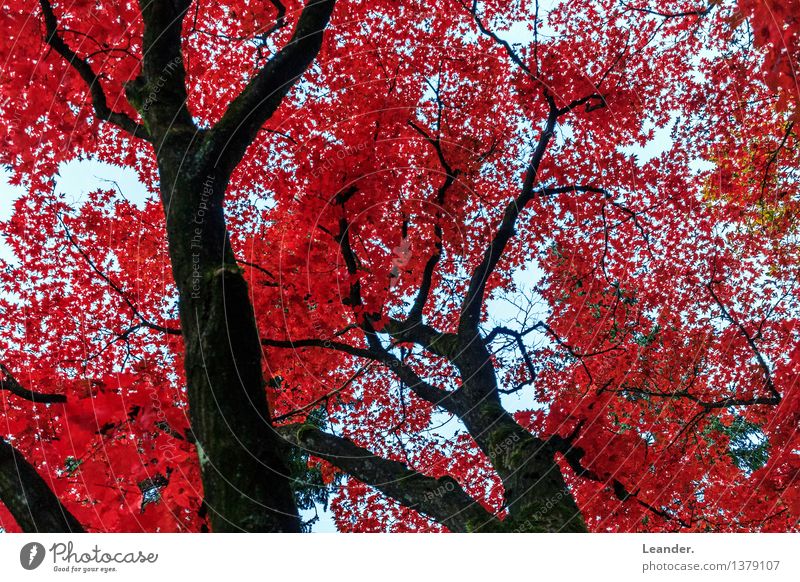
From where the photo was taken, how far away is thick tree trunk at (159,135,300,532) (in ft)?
15.7

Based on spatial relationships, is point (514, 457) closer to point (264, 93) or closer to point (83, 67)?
point (264, 93)

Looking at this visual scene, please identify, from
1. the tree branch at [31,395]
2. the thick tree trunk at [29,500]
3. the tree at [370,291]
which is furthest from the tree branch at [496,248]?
the thick tree trunk at [29,500]

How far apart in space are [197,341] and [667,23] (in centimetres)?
1649

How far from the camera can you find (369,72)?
16422 mm

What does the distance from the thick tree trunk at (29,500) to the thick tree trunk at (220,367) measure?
45.5 inches

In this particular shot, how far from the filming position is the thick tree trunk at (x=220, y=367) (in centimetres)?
478

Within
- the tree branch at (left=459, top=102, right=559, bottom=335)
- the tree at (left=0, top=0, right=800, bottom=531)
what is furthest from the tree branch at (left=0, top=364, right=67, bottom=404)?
the tree branch at (left=459, top=102, right=559, bottom=335)

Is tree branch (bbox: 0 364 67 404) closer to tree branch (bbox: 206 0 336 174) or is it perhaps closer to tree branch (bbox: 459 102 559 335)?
tree branch (bbox: 206 0 336 174)

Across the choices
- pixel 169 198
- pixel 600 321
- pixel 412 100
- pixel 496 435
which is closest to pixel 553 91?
pixel 412 100

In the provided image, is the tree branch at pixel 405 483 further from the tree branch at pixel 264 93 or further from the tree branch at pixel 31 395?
the tree branch at pixel 264 93

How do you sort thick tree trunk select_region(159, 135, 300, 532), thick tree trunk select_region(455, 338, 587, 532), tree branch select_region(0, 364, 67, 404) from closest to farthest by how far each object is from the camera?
thick tree trunk select_region(159, 135, 300, 532) → tree branch select_region(0, 364, 67, 404) → thick tree trunk select_region(455, 338, 587, 532)
